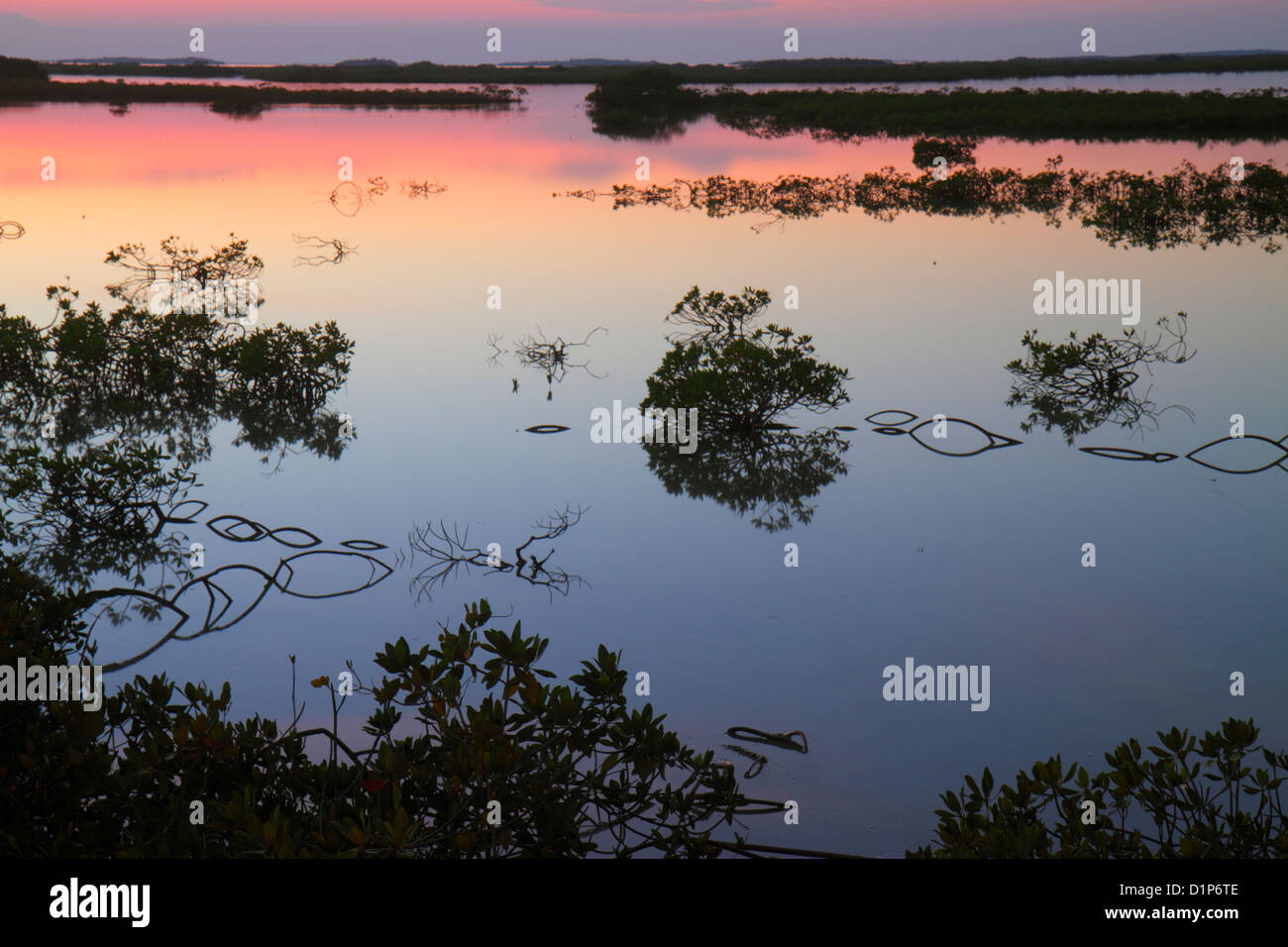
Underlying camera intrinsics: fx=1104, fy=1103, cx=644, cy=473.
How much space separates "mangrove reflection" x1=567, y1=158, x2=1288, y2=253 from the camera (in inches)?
933

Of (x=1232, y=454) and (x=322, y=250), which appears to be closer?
(x=1232, y=454)

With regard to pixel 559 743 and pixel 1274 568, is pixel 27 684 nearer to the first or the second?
pixel 559 743

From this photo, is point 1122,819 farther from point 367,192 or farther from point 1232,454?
point 367,192

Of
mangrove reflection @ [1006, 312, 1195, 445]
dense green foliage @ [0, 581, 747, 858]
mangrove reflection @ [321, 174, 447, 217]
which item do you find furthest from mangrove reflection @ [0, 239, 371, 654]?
mangrove reflection @ [321, 174, 447, 217]

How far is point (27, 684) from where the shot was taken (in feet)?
11.6

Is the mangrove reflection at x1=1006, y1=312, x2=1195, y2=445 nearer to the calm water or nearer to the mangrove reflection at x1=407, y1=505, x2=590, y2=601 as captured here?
the calm water

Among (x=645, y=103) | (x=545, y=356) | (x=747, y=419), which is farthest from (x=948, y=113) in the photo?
(x=747, y=419)

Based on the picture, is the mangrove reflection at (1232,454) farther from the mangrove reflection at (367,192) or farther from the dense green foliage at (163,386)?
the mangrove reflection at (367,192)

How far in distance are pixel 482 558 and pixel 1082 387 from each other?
328 inches

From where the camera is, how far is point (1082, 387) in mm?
→ 13430

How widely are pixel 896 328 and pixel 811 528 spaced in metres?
7.36

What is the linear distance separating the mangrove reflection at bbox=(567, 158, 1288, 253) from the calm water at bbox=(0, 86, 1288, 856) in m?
2.10

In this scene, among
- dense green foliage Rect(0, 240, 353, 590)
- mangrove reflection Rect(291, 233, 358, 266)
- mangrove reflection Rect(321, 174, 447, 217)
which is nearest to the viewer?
dense green foliage Rect(0, 240, 353, 590)

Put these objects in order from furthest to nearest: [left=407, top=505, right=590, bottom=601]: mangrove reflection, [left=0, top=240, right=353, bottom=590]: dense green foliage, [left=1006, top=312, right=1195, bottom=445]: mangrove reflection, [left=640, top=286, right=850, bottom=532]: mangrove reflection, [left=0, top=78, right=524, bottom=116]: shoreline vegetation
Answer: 1. [left=0, top=78, right=524, bottom=116]: shoreline vegetation
2. [left=1006, top=312, right=1195, bottom=445]: mangrove reflection
3. [left=0, top=240, right=353, bottom=590]: dense green foliage
4. [left=640, top=286, right=850, bottom=532]: mangrove reflection
5. [left=407, top=505, right=590, bottom=601]: mangrove reflection
